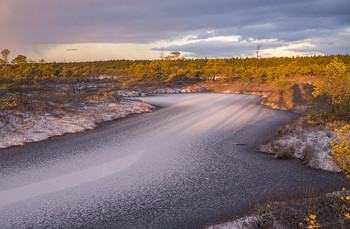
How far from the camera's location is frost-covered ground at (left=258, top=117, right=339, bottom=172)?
12.9 meters

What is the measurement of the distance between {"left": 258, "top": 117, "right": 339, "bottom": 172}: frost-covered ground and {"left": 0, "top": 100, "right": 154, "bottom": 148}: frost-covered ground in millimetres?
15957

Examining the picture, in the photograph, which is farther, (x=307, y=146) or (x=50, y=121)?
(x=50, y=121)

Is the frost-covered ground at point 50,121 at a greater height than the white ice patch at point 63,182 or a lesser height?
greater

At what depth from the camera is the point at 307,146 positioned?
46.3 ft

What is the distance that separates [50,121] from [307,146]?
780 inches

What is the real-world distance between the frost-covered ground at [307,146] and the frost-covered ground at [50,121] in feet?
52.4

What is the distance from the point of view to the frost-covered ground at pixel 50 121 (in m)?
17.1

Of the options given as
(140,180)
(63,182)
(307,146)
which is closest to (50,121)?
(63,182)

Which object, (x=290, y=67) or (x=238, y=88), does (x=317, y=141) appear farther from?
(x=290, y=67)

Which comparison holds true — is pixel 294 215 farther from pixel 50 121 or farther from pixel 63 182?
pixel 50 121

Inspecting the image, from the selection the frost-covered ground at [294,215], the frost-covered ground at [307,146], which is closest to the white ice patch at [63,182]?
the frost-covered ground at [294,215]

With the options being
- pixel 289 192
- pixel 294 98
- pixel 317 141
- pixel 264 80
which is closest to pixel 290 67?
pixel 264 80

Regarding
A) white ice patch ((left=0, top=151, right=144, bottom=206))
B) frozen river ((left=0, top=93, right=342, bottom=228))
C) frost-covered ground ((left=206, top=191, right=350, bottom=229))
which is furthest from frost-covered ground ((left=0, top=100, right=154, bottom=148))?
frost-covered ground ((left=206, top=191, right=350, bottom=229))

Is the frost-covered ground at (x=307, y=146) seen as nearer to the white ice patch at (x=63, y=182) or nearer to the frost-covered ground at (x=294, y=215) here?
the frost-covered ground at (x=294, y=215)
